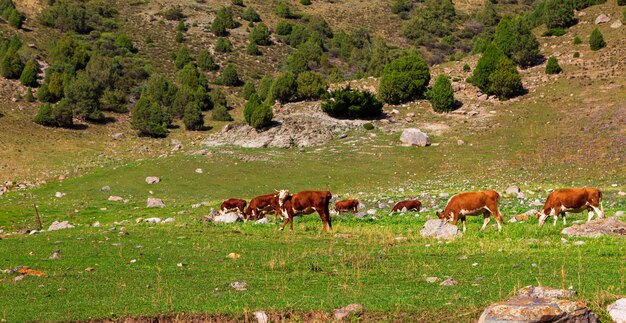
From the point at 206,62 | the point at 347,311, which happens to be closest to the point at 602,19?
the point at 206,62

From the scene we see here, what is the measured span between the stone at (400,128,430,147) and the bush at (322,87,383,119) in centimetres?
808

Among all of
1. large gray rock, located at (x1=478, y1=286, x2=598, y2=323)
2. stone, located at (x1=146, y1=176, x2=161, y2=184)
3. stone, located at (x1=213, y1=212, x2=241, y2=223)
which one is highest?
large gray rock, located at (x1=478, y1=286, x2=598, y2=323)

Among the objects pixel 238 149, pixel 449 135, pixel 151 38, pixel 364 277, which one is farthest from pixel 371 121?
pixel 151 38

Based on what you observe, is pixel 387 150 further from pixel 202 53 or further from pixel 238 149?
pixel 202 53

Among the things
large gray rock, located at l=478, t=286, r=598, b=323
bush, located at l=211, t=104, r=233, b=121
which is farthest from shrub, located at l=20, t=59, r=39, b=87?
large gray rock, located at l=478, t=286, r=598, b=323

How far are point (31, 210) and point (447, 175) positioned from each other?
30301mm

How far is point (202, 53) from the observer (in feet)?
380

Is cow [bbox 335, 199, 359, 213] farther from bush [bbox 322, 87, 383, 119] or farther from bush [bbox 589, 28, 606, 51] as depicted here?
bush [bbox 589, 28, 606, 51]

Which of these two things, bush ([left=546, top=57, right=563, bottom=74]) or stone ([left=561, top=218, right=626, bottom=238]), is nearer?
stone ([left=561, top=218, right=626, bottom=238])

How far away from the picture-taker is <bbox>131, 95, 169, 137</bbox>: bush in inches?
2977

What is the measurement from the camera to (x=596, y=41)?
77.9m

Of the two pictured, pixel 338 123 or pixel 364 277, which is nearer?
pixel 364 277

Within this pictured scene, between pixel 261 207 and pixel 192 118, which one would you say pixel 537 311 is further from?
pixel 192 118

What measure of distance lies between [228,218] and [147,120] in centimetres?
4730
